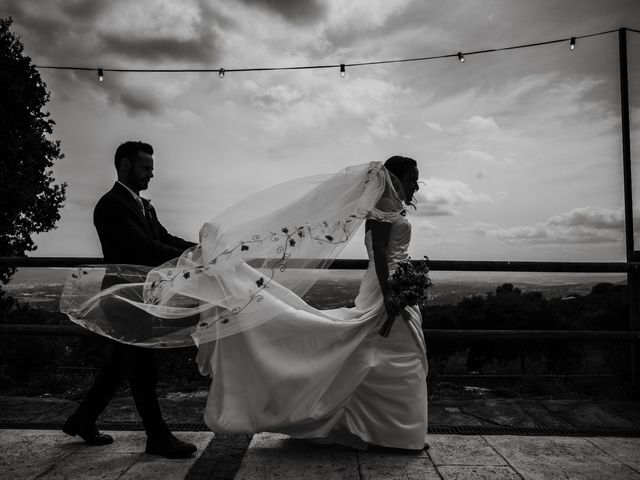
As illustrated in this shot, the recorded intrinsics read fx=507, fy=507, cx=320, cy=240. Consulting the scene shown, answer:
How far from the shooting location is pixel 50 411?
4.07 meters

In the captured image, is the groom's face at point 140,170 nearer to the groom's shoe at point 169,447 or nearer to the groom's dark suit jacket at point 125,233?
the groom's dark suit jacket at point 125,233

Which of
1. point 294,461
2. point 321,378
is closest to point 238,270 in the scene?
point 321,378

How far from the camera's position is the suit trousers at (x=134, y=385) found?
3162 mm

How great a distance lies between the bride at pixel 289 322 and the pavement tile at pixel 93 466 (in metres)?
0.55

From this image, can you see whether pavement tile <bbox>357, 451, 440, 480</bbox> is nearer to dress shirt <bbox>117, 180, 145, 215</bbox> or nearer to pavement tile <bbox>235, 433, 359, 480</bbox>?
pavement tile <bbox>235, 433, 359, 480</bbox>

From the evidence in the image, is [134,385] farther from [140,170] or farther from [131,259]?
[140,170]

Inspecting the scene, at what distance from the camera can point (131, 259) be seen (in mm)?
3336

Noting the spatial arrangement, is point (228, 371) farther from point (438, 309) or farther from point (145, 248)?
point (438, 309)

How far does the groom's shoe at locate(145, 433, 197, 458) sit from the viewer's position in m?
3.11

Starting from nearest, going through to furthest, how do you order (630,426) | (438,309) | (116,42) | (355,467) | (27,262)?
(355,467) < (630,426) < (27,262) < (438,309) < (116,42)

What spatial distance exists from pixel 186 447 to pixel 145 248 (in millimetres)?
1254

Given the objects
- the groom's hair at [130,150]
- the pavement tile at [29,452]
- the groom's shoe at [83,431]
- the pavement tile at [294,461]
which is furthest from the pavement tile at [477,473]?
the groom's hair at [130,150]

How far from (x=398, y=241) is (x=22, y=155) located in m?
17.1

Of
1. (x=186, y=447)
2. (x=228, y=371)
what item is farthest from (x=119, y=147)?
(x=186, y=447)
